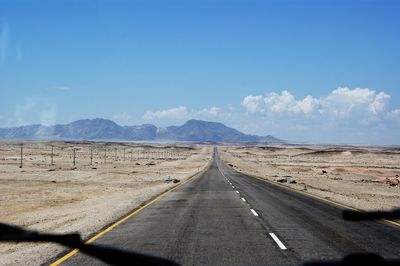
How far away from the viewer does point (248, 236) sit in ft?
45.9

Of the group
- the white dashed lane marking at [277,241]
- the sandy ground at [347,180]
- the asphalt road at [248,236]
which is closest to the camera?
the asphalt road at [248,236]

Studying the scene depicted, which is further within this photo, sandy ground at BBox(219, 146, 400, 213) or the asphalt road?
sandy ground at BBox(219, 146, 400, 213)

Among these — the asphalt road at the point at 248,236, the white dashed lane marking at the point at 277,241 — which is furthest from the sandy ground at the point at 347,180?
the white dashed lane marking at the point at 277,241

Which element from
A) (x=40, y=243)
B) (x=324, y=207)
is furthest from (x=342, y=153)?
(x=40, y=243)

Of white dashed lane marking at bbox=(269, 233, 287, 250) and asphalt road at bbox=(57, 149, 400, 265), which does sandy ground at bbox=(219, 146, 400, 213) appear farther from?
→ white dashed lane marking at bbox=(269, 233, 287, 250)

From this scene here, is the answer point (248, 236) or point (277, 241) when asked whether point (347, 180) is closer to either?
point (248, 236)

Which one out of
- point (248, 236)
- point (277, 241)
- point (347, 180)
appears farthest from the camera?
point (347, 180)

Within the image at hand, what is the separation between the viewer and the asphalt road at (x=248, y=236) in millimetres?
10977

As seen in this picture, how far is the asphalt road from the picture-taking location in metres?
11.0

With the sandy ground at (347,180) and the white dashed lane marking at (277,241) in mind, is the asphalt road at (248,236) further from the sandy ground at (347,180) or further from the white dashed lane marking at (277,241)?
the sandy ground at (347,180)

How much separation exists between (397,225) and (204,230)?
6.50m

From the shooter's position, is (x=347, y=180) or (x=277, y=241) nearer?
(x=277, y=241)

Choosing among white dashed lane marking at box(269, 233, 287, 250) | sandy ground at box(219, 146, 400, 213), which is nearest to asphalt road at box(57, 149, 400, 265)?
white dashed lane marking at box(269, 233, 287, 250)

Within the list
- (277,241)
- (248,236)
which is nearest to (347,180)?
(248,236)
